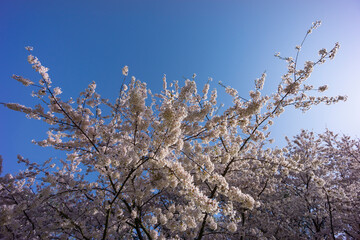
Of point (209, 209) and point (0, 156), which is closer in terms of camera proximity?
point (209, 209)

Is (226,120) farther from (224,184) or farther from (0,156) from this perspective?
(0,156)

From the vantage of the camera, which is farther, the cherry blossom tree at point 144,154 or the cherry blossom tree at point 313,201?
the cherry blossom tree at point 313,201

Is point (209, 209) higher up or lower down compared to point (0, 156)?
lower down

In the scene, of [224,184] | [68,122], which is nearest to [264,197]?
[224,184]

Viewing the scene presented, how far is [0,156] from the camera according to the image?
6.03 m

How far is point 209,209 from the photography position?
299cm

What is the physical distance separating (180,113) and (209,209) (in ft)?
6.14

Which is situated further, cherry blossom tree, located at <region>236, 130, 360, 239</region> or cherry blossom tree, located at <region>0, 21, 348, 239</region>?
cherry blossom tree, located at <region>236, 130, 360, 239</region>

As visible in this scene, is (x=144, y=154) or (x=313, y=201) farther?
(x=313, y=201)

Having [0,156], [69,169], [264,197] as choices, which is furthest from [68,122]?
[264,197]

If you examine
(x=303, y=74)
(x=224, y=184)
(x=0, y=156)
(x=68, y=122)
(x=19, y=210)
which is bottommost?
(x=19, y=210)

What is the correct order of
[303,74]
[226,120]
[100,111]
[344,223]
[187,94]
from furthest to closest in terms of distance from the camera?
[344,223] < [100,111] < [303,74] < [226,120] < [187,94]

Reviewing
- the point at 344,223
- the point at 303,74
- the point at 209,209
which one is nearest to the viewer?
the point at 209,209

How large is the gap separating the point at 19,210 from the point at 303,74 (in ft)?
30.4
